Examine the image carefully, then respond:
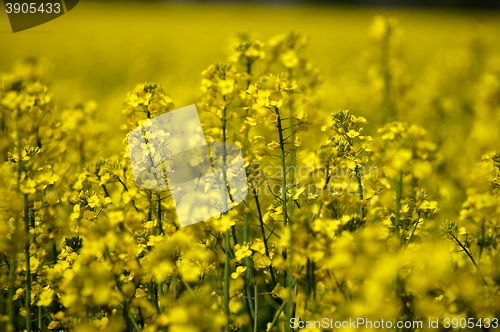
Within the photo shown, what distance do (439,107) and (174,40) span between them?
14314 mm

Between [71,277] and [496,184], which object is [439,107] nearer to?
[496,184]

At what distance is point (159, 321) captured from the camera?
142cm

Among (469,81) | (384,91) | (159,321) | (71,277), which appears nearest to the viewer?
(159,321)

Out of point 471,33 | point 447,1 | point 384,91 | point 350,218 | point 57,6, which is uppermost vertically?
point 447,1

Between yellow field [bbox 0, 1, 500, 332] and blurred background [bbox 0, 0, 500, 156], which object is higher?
blurred background [bbox 0, 0, 500, 156]

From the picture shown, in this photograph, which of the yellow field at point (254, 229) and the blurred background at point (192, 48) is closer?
the yellow field at point (254, 229)

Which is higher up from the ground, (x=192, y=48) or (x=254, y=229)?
(x=192, y=48)

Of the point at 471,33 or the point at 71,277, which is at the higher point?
the point at 471,33

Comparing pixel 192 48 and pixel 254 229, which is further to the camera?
pixel 192 48

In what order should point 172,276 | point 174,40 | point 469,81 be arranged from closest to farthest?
point 172,276
point 469,81
point 174,40

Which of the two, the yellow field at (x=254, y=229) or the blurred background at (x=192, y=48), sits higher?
the blurred background at (x=192, y=48)

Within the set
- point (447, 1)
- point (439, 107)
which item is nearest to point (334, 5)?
point (447, 1)

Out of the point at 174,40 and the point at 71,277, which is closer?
the point at 71,277

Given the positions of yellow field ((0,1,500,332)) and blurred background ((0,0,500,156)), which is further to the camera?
blurred background ((0,0,500,156))
